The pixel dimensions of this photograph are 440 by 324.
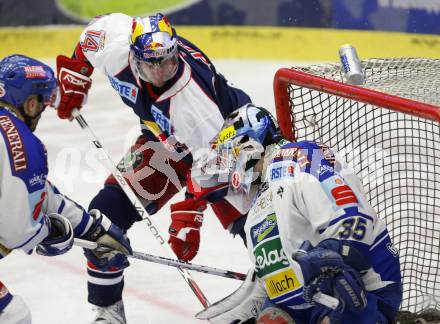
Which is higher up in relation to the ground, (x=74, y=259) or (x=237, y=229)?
(x=237, y=229)

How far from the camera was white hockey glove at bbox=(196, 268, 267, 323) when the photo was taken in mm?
2721

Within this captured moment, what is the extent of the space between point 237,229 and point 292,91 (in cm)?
57

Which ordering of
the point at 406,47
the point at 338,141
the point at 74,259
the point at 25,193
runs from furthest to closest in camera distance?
1. the point at 406,47
2. the point at 74,259
3. the point at 338,141
4. the point at 25,193

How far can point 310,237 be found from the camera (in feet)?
7.93

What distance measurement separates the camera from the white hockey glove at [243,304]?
2721 millimetres

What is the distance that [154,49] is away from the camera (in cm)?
332

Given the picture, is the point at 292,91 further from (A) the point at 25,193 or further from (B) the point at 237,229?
(A) the point at 25,193

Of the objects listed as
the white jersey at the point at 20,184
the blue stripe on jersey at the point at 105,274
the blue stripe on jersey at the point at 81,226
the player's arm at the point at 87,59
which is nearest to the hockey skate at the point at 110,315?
the blue stripe on jersey at the point at 105,274

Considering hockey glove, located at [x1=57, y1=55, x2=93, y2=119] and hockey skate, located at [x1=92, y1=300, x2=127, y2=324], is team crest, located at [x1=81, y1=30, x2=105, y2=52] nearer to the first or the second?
hockey glove, located at [x1=57, y1=55, x2=93, y2=119]

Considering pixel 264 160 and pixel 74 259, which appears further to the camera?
pixel 74 259

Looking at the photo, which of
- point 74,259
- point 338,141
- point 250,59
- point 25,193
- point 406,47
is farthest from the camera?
point 250,59

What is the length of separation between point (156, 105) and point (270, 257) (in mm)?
1124

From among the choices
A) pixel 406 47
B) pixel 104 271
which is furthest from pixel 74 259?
pixel 406 47

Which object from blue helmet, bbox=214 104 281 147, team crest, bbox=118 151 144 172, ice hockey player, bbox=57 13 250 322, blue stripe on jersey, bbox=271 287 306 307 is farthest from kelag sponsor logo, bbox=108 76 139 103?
blue stripe on jersey, bbox=271 287 306 307
